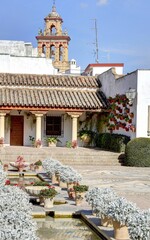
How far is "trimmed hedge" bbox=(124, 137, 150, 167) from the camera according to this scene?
73.6 ft

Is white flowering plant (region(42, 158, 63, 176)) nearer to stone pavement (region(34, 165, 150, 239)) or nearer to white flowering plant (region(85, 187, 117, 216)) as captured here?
stone pavement (region(34, 165, 150, 239))

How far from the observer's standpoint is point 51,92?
29.1m

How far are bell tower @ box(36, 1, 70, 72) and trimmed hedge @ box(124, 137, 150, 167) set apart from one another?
105 feet

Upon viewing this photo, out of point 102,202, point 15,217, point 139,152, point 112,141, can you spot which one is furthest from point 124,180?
point 15,217

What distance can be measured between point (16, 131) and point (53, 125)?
2.27m

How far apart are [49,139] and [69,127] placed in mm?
1768

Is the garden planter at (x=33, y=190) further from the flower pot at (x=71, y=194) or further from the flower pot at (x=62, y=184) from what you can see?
the flower pot at (x=62, y=184)

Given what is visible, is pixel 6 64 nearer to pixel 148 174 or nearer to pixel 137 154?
pixel 137 154

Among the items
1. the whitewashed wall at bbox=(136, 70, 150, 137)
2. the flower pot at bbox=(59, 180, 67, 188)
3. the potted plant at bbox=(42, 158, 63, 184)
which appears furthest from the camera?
the whitewashed wall at bbox=(136, 70, 150, 137)

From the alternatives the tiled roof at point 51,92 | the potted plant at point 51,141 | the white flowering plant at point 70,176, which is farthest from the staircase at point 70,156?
the white flowering plant at point 70,176

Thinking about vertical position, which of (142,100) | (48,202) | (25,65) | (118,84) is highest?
(25,65)

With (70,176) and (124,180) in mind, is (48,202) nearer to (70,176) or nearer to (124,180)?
(70,176)

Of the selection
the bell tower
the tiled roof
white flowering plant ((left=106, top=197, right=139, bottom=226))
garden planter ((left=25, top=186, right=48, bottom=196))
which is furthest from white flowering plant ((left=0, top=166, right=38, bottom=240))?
the bell tower

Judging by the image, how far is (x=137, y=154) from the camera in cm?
2250
